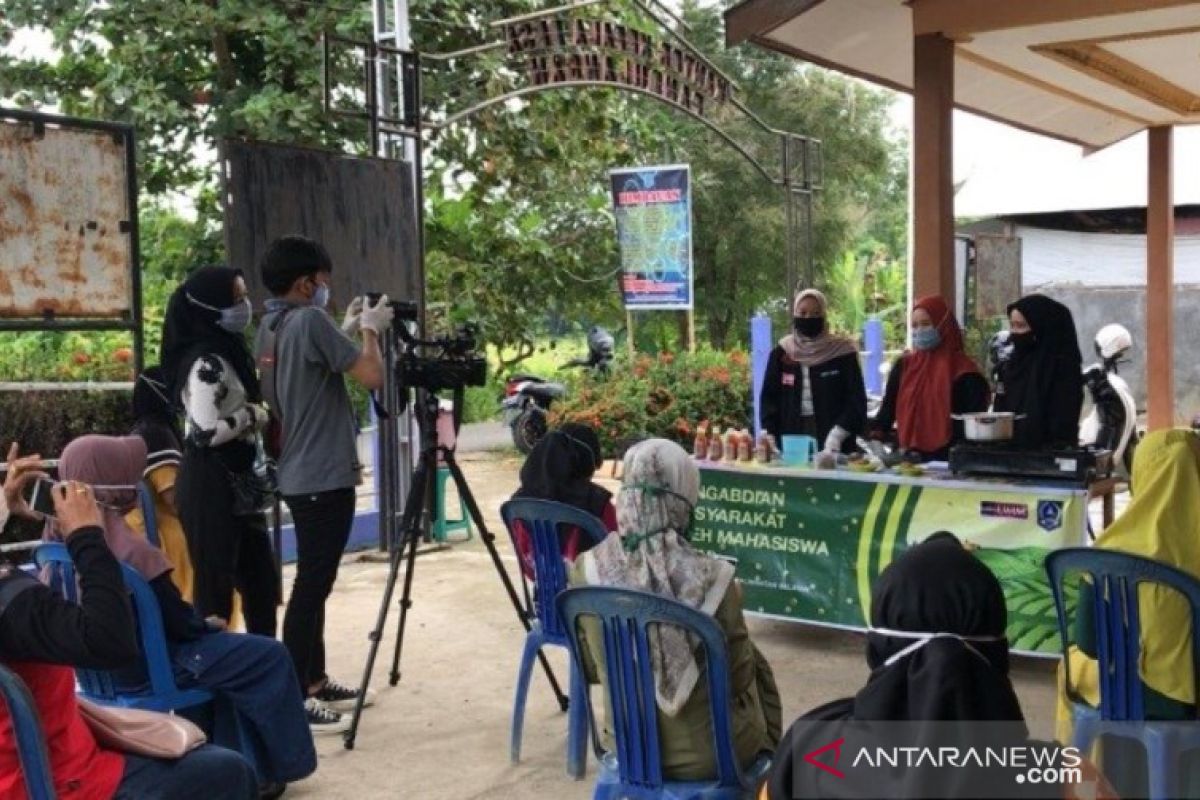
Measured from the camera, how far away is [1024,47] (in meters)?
7.41

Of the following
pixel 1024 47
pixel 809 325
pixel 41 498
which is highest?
pixel 1024 47

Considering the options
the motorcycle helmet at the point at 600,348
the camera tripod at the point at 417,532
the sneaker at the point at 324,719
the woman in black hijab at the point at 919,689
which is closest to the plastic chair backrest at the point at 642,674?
the woman in black hijab at the point at 919,689

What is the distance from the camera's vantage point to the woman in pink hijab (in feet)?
10.9

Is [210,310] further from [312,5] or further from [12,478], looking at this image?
[312,5]

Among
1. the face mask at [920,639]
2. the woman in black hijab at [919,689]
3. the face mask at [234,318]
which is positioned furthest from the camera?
the face mask at [234,318]

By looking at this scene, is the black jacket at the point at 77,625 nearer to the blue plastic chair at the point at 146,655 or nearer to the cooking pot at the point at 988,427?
the blue plastic chair at the point at 146,655

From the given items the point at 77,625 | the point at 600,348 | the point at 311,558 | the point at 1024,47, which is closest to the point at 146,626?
the point at 77,625

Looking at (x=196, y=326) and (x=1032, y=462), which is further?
(x=1032, y=462)

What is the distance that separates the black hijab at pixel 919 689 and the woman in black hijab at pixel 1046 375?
338 cm

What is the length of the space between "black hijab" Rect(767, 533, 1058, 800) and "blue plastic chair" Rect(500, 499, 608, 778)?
1951mm

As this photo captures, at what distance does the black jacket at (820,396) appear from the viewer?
5.96m

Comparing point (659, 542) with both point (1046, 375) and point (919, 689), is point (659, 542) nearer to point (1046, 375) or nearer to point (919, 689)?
point (919, 689)

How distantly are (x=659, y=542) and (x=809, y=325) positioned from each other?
318 cm

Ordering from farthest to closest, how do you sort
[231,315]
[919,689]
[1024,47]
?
1. [1024,47]
2. [231,315]
3. [919,689]
